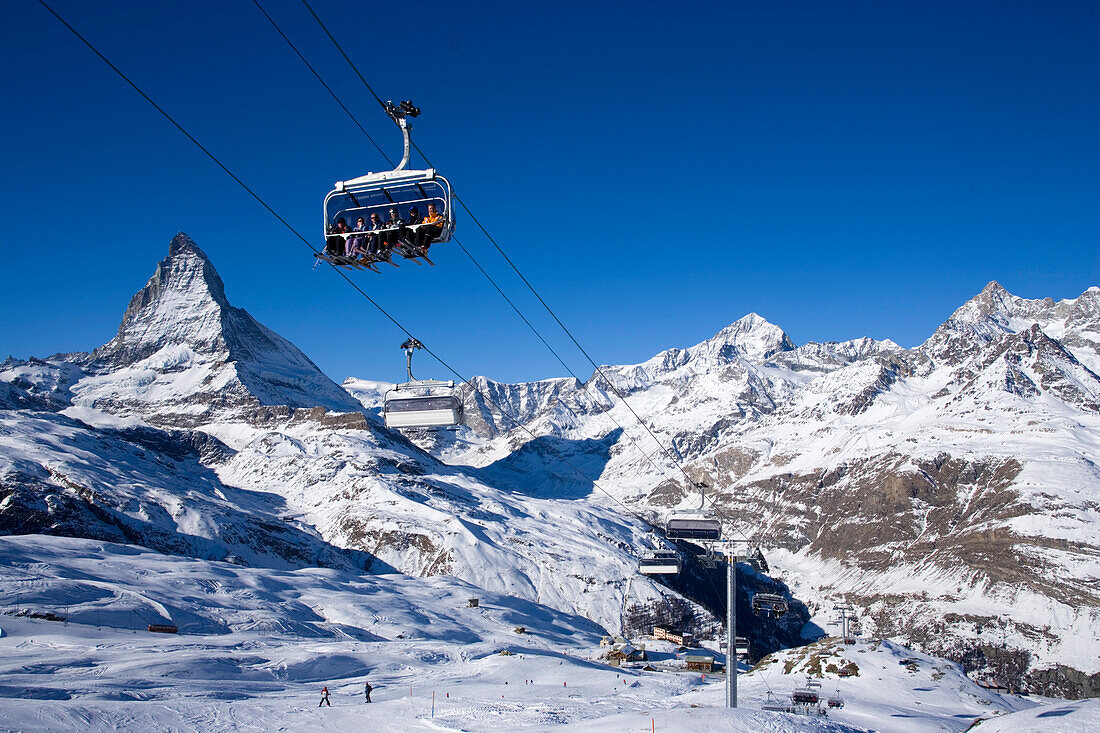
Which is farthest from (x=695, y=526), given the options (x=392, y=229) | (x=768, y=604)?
(x=392, y=229)

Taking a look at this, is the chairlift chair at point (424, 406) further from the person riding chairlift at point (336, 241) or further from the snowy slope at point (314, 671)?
the snowy slope at point (314, 671)

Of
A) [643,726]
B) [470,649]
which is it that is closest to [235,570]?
[470,649]

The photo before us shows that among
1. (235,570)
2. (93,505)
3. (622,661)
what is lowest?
(622,661)

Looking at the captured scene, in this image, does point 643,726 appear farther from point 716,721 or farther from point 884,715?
point 884,715

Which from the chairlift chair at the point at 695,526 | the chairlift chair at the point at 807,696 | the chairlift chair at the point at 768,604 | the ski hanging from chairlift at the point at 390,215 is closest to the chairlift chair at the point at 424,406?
the ski hanging from chairlift at the point at 390,215

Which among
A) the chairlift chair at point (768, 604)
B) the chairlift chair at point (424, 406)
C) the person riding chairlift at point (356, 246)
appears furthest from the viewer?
the chairlift chair at point (768, 604)

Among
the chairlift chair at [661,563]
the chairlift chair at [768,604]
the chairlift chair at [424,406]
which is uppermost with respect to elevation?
→ the chairlift chair at [424,406]
